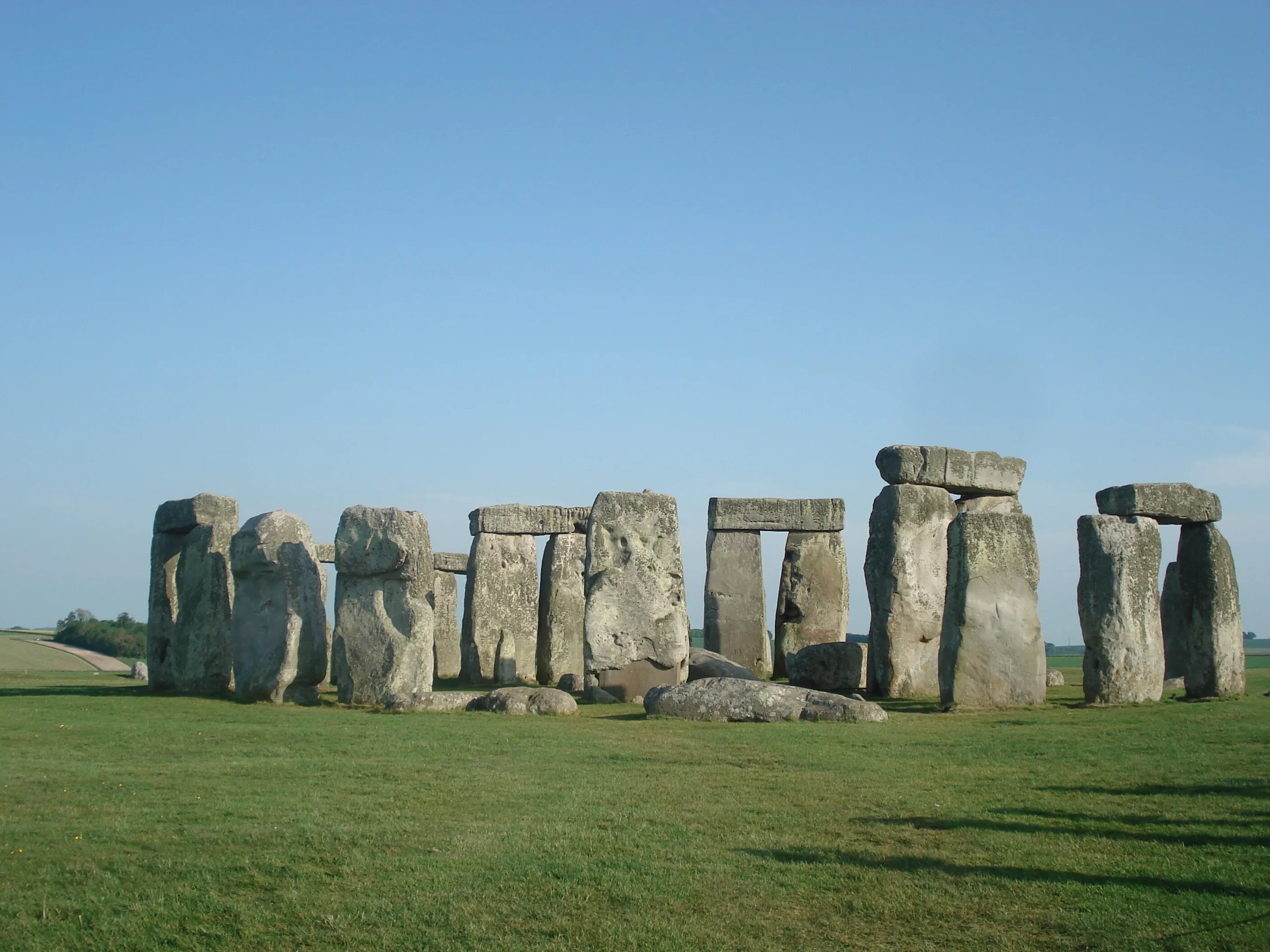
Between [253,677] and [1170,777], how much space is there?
32.4 feet

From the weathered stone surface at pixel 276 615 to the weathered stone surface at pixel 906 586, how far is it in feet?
21.7

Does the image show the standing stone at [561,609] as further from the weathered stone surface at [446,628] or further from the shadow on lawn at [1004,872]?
the shadow on lawn at [1004,872]

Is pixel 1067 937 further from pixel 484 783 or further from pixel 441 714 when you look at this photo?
pixel 441 714

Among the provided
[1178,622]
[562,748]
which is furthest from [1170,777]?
[1178,622]

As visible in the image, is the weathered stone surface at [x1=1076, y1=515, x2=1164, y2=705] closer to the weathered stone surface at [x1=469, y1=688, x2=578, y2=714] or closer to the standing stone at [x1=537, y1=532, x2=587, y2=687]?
the weathered stone surface at [x1=469, y1=688, x2=578, y2=714]

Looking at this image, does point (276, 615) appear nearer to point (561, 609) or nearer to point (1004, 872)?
point (561, 609)

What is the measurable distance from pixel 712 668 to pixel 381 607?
464cm

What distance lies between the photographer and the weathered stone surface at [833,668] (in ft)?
53.3

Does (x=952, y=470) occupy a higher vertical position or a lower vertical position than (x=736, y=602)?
higher

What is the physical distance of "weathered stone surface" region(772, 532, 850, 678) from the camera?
20.1m

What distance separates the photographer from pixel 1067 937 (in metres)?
4.77

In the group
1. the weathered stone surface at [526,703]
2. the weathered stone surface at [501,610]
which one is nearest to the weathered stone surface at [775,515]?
the weathered stone surface at [501,610]

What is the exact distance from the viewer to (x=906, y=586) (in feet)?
51.2

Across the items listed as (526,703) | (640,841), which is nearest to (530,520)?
(526,703)
